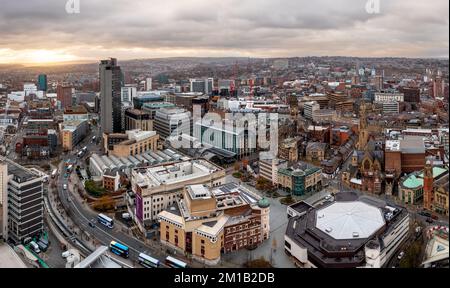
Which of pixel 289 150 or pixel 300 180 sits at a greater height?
pixel 289 150

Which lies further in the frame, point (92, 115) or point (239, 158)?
point (92, 115)

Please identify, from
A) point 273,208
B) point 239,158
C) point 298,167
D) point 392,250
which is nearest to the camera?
point 392,250

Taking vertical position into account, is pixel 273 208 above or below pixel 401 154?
below

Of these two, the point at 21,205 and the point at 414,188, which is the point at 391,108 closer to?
the point at 414,188

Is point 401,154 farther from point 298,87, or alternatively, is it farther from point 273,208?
point 298,87

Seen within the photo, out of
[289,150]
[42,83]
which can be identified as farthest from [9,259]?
[42,83]

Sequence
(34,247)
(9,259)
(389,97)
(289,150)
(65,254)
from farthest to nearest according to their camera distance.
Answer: (389,97), (289,150), (34,247), (65,254), (9,259)

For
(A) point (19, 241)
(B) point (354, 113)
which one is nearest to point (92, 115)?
(B) point (354, 113)
